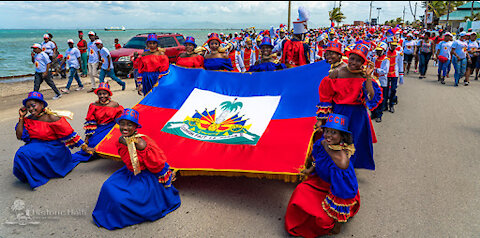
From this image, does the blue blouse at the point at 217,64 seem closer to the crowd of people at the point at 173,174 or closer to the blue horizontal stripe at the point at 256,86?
the crowd of people at the point at 173,174

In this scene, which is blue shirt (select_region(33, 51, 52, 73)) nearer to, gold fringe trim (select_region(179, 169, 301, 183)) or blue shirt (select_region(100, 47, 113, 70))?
blue shirt (select_region(100, 47, 113, 70))

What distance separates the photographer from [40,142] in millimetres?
4758

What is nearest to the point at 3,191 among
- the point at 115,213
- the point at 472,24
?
the point at 115,213

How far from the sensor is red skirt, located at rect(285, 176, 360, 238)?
323 centimetres

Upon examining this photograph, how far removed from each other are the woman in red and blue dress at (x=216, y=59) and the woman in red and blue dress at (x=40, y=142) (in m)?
3.08

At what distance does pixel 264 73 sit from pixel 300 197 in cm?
310

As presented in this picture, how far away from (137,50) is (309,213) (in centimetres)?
1369

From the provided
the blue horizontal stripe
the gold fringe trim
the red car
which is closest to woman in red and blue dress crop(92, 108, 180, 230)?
the gold fringe trim

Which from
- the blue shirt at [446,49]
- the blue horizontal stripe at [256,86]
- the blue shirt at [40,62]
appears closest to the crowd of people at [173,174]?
the blue horizontal stripe at [256,86]

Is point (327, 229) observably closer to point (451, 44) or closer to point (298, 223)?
point (298, 223)

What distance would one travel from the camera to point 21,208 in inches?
159

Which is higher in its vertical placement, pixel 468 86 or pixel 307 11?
pixel 307 11

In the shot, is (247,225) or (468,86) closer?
(247,225)
